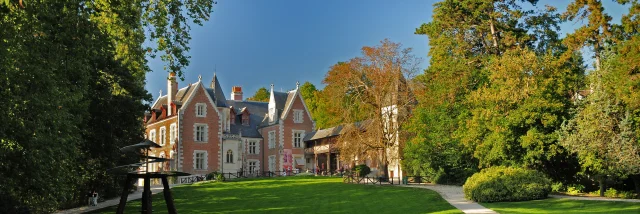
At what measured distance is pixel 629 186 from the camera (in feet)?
101

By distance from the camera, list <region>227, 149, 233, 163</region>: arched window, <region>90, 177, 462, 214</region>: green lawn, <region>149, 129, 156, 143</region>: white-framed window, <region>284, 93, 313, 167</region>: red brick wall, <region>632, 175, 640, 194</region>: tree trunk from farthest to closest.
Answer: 1. <region>284, 93, 313, 167</region>: red brick wall
2. <region>149, 129, 156, 143</region>: white-framed window
3. <region>227, 149, 233, 163</region>: arched window
4. <region>632, 175, 640, 194</region>: tree trunk
5. <region>90, 177, 462, 214</region>: green lawn

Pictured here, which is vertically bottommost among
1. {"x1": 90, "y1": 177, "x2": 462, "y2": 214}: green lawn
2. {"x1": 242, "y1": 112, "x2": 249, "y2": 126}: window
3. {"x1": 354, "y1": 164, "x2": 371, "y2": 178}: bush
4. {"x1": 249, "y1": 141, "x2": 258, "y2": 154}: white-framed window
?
{"x1": 90, "y1": 177, "x2": 462, "y2": 214}: green lawn

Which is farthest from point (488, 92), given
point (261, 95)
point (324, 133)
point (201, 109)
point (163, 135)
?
point (261, 95)

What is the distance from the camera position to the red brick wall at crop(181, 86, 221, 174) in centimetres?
5353

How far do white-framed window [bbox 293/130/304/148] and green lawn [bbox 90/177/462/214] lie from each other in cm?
2360

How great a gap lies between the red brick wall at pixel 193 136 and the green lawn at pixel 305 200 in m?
18.0

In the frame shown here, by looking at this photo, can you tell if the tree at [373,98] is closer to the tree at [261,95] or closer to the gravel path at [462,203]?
the gravel path at [462,203]

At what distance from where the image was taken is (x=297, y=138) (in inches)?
2366

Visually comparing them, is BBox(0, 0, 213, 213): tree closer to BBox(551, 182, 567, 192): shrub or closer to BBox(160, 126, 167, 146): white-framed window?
BBox(551, 182, 567, 192): shrub

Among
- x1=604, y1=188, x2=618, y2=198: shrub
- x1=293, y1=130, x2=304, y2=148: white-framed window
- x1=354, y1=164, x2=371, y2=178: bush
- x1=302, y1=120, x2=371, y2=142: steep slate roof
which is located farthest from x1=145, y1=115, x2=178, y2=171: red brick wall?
x1=604, y1=188, x2=618, y2=198: shrub

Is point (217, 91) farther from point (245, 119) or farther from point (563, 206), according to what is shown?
point (563, 206)

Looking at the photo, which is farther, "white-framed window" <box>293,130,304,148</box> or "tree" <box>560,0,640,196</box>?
"white-framed window" <box>293,130,304,148</box>

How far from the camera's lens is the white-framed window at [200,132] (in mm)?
54159

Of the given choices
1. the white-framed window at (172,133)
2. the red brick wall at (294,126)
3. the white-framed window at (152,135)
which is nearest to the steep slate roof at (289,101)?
the red brick wall at (294,126)
